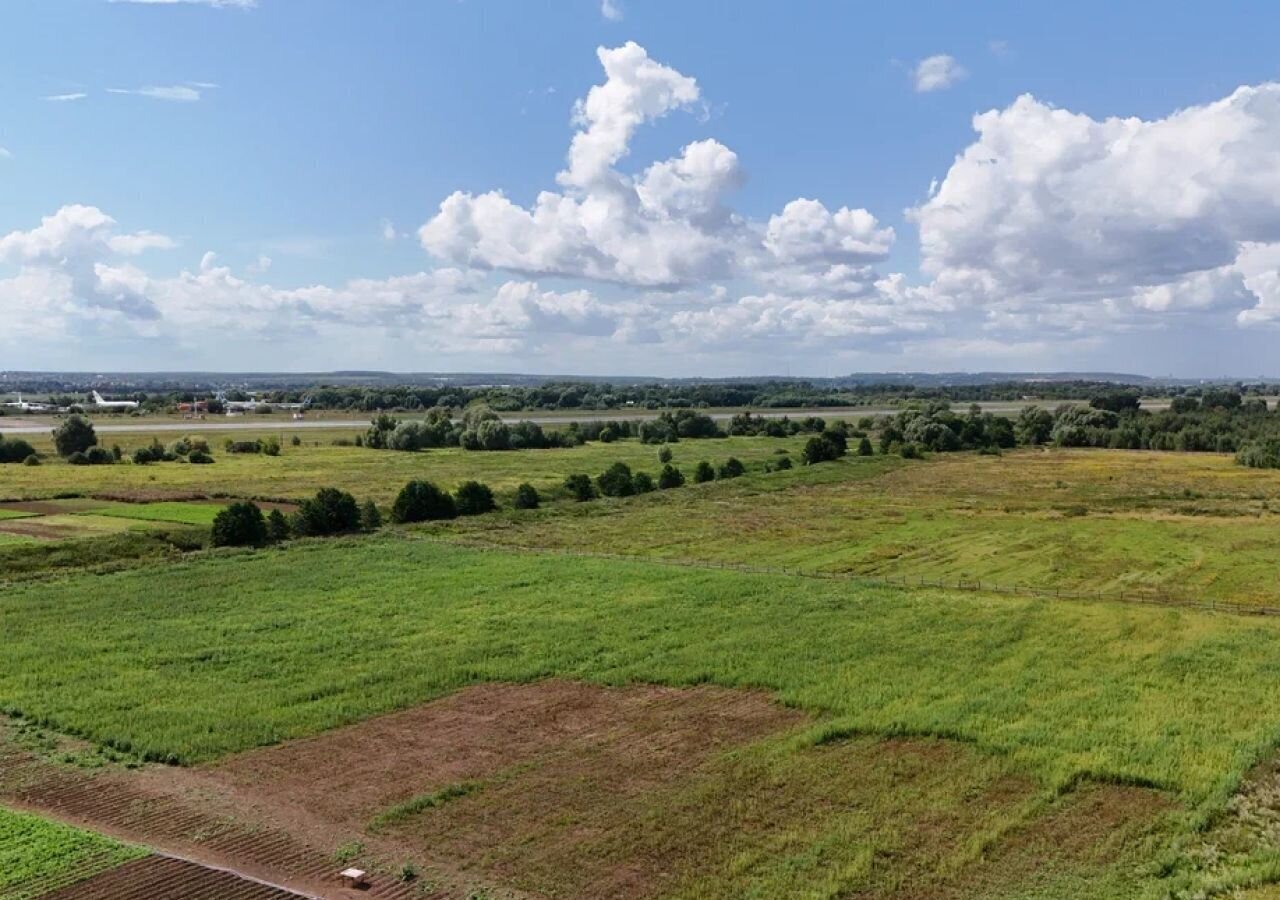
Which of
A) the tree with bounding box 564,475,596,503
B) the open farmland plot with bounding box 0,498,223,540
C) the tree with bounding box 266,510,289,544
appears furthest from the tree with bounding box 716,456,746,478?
the tree with bounding box 266,510,289,544

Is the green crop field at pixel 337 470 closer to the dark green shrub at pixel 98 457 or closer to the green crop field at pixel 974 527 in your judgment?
the dark green shrub at pixel 98 457

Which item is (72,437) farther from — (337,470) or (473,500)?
(473,500)

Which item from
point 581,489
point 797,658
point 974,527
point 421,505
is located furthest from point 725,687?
point 581,489

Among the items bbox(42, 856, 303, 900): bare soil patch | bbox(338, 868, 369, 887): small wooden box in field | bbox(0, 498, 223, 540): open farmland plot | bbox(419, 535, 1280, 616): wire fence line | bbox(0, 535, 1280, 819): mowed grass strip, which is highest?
bbox(0, 498, 223, 540): open farmland plot

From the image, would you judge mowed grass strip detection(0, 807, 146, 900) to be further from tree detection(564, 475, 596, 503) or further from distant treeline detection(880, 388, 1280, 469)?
distant treeline detection(880, 388, 1280, 469)

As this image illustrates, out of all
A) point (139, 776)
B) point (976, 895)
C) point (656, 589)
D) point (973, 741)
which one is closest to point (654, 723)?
point (973, 741)

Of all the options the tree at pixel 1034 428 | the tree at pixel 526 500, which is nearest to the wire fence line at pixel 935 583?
the tree at pixel 526 500

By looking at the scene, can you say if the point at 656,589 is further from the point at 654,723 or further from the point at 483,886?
the point at 483,886

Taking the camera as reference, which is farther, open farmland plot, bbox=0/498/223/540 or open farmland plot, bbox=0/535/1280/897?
open farmland plot, bbox=0/498/223/540
